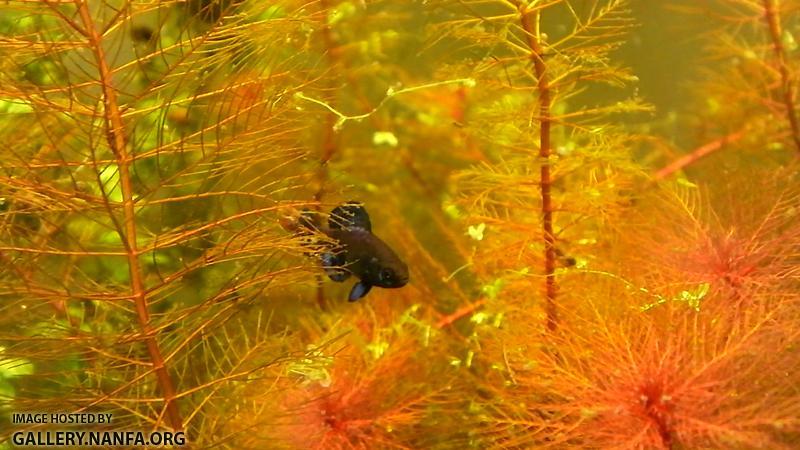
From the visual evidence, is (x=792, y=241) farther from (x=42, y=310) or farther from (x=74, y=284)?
(x=42, y=310)

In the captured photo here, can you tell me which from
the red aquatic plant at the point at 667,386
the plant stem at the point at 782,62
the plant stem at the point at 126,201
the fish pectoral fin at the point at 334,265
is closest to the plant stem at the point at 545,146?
the red aquatic plant at the point at 667,386

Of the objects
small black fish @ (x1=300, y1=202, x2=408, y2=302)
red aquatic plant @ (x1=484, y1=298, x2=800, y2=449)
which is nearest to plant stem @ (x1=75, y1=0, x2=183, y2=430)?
small black fish @ (x1=300, y1=202, x2=408, y2=302)

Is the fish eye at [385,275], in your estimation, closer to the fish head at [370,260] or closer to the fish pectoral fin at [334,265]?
→ the fish head at [370,260]

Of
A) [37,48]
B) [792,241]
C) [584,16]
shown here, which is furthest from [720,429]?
[37,48]

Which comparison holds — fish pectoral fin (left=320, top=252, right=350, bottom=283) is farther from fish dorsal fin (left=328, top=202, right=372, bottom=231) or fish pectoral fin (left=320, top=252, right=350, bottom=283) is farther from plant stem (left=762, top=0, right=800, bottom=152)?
plant stem (left=762, top=0, right=800, bottom=152)

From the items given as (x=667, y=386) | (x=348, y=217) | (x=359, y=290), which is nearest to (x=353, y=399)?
(x=359, y=290)

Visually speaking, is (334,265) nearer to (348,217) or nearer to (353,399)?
(348,217)
